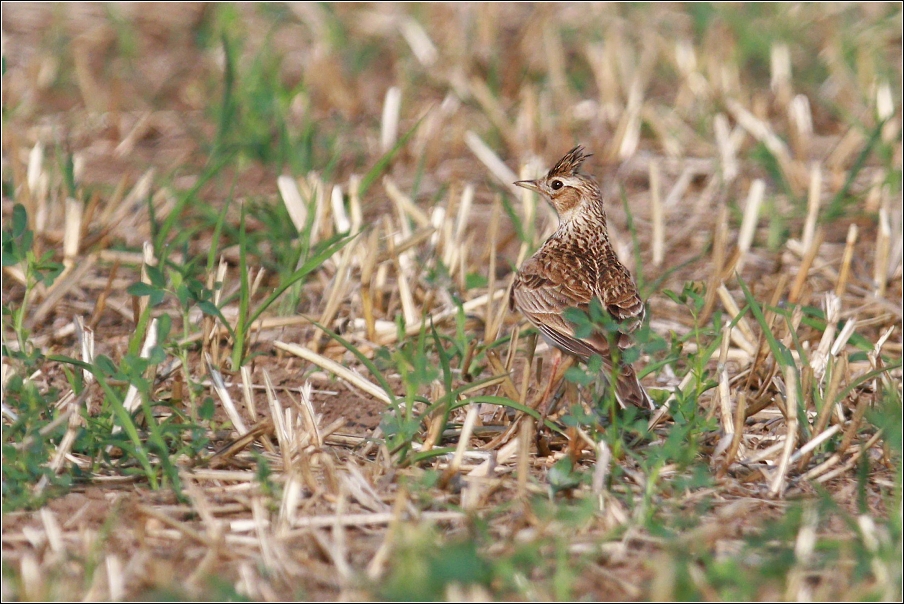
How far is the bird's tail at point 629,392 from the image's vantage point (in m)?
4.25

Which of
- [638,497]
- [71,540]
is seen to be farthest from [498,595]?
[71,540]

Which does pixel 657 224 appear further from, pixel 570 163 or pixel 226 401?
pixel 226 401

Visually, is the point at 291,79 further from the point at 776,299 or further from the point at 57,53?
the point at 776,299

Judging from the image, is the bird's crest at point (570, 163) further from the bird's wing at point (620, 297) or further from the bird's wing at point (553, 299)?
the bird's wing at point (620, 297)

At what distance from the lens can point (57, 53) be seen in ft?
32.2

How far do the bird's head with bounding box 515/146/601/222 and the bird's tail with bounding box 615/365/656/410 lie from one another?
155 centimetres

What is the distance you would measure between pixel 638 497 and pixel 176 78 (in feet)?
23.5

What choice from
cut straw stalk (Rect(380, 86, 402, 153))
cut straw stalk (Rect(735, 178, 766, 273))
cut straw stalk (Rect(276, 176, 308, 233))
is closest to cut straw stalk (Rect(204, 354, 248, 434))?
cut straw stalk (Rect(276, 176, 308, 233))

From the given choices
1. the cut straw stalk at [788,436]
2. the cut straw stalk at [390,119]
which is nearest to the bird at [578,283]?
the cut straw stalk at [788,436]

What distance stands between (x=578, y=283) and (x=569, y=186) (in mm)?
803

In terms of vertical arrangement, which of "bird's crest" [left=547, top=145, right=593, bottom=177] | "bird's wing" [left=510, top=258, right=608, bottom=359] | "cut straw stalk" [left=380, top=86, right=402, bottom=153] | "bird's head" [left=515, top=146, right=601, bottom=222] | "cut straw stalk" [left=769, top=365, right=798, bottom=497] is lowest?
"cut straw stalk" [left=769, top=365, right=798, bottom=497]

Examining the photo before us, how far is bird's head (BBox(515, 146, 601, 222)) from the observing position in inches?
223

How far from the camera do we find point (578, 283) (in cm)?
506

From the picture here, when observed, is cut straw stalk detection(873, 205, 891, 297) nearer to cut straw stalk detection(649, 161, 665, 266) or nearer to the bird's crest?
cut straw stalk detection(649, 161, 665, 266)
